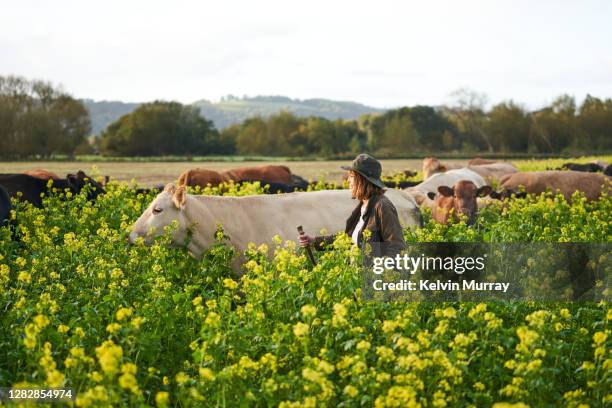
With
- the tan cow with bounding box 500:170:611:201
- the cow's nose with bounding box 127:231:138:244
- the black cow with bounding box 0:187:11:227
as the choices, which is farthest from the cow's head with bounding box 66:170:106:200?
the tan cow with bounding box 500:170:611:201

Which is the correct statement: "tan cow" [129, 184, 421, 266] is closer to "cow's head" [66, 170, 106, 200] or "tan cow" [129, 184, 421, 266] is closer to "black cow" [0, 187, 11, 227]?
"black cow" [0, 187, 11, 227]

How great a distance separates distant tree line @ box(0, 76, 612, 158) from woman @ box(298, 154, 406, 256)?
2251 inches

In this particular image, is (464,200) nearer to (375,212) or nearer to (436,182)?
(436,182)

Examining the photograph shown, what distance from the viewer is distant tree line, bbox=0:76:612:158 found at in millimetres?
64188

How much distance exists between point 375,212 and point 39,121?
61.0 meters

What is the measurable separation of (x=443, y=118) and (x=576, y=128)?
20381 millimetres

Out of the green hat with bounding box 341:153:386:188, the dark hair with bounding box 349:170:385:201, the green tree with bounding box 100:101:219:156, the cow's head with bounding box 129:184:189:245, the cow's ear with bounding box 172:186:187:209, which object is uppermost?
the green tree with bounding box 100:101:219:156

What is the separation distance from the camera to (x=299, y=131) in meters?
86.2

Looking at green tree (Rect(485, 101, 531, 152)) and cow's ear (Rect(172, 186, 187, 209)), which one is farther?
green tree (Rect(485, 101, 531, 152))

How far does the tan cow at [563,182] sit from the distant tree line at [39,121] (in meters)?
48.7

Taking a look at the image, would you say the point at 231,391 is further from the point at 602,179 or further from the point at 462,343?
the point at 602,179

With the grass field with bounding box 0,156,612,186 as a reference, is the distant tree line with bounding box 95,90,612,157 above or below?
above

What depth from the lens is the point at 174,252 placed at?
8.61 metres

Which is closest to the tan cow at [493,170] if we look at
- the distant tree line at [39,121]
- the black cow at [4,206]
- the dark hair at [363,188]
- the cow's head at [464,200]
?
the cow's head at [464,200]
